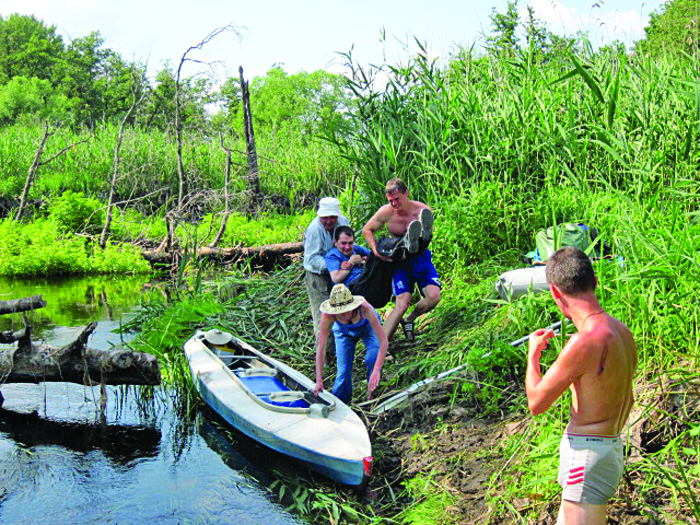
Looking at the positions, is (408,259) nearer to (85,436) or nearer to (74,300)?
(85,436)

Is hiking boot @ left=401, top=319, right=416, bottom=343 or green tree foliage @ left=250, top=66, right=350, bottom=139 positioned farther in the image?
green tree foliage @ left=250, top=66, right=350, bottom=139

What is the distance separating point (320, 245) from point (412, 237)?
0.99 metres

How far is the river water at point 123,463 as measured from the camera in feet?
17.9

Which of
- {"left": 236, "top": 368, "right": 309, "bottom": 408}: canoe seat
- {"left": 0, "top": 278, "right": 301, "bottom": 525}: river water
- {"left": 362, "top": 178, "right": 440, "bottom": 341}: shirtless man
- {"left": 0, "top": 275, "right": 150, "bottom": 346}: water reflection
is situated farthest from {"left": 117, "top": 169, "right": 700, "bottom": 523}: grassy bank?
{"left": 0, "top": 275, "right": 150, "bottom": 346}: water reflection

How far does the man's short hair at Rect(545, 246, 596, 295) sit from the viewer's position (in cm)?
302

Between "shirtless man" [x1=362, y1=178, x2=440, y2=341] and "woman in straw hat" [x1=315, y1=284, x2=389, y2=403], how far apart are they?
0.82 metres

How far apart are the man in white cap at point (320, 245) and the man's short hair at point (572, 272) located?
13.9 ft

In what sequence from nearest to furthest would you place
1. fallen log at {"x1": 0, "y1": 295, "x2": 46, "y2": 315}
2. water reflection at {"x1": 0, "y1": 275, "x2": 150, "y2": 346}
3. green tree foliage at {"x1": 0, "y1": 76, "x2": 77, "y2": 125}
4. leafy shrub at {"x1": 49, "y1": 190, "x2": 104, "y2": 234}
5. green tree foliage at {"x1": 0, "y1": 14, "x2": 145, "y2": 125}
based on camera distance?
fallen log at {"x1": 0, "y1": 295, "x2": 46, "y2": 315}
water reflection at {"x1": 0, "y1": 275, "x2": 150, "y2": 346}
leafy shrub at {"x1": 49, "y1": 190, "x2": 104, "y2": 234}
green tree foliage at {"x1": 0, "y1": 76, "x2": 77, "y2": 125}
green tree foliage at {"x1": 0, "y1": 14, "x2": 145, "y2": 125}

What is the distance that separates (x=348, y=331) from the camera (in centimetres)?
615

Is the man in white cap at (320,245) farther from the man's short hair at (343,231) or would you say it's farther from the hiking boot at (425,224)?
the hiking boot at (425,224)

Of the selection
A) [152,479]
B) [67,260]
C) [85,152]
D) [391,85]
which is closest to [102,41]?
[85,152]

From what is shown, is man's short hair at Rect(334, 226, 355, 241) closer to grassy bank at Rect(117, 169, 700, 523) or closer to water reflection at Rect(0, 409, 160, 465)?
grassy bank at Rect(117, 169, 700, 523)

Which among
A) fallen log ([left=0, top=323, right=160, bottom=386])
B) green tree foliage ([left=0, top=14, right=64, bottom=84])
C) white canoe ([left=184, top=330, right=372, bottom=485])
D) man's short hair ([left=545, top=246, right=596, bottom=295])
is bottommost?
white canoe ([left=184, top=330, right=372, bottom=485])

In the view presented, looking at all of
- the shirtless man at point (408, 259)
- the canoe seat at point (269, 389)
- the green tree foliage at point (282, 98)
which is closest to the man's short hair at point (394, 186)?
the shirtless man at point (408, 259)
